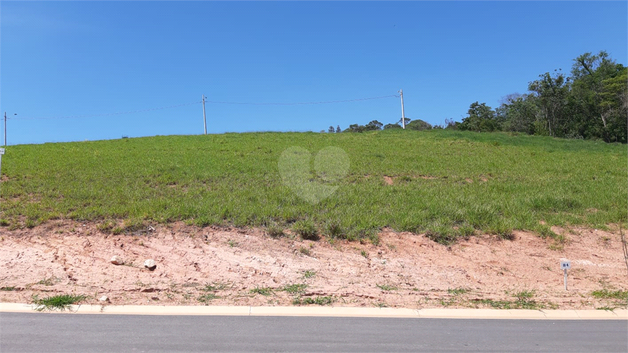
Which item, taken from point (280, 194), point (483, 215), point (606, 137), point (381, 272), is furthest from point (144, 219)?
point (606, 137)

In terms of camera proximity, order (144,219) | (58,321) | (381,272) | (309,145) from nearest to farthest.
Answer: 1. (58,321)
2. (381,272)
3. (144,219)
4. (309,145)

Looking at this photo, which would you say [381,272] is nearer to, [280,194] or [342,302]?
[342,302]

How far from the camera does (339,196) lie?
11680mm

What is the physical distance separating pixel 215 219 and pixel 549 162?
53.5ft

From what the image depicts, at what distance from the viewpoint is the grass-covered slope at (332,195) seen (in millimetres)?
9742

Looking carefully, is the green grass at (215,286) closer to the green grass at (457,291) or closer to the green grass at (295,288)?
the green grass at (295,288)

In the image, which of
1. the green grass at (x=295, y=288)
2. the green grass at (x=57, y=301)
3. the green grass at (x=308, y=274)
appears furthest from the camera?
the green grass at (x=308, y=274)

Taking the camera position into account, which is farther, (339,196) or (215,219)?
(339,196)

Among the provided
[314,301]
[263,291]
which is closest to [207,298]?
[263,291]

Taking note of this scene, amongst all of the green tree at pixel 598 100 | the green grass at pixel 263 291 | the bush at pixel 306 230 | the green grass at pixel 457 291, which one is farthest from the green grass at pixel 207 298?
the green tree at pixel 598 100

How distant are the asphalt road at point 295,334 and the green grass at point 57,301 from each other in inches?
9.6

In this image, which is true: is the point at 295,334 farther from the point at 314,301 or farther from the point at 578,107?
the point at 578,107

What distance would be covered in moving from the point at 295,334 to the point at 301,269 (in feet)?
9.02

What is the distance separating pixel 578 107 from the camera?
172 ft
